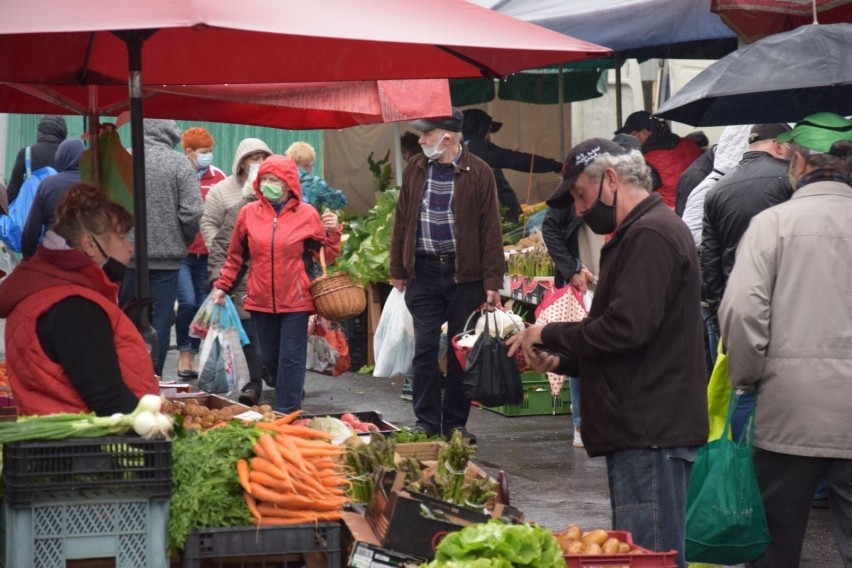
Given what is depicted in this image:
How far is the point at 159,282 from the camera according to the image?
10070 mm

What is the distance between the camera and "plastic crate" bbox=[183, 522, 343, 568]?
4047 millimetres

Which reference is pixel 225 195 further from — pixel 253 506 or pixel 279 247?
pixel 253 506

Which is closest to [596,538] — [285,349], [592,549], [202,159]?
[592,549]

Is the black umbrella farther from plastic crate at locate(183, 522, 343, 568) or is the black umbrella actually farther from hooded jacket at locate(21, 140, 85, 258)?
hooded jacket at locate(21, 140, 85, 258)

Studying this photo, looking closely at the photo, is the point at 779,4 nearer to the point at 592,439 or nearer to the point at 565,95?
the point at 592,439

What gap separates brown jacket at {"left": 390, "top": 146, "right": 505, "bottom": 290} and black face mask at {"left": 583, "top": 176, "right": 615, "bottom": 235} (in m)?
3.66

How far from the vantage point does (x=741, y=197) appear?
282 inches

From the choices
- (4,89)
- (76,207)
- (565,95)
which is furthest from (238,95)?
(565,95)

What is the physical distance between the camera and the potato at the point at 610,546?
14.0 ft

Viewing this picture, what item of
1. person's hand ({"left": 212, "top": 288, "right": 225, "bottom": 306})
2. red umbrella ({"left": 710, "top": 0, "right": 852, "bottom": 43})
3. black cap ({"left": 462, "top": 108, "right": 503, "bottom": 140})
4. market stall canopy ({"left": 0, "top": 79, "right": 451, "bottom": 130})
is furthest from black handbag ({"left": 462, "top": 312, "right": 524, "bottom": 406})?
black cap ({"left": 462, "top": 108, "right": 503, "bottom": 140})

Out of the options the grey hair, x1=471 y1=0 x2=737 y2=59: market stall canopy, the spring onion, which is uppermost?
x1=471 y1=0 x2=737 y2=59: market stall canopy

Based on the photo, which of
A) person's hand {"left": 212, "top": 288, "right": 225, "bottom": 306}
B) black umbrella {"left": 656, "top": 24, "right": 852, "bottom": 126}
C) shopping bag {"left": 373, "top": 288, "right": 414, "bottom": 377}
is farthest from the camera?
shopping bag {"left": 373, "top": 288, "right": 414, "bottom": 377}

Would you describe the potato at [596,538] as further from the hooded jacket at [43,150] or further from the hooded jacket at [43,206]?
the hooded jacket at [43,150]

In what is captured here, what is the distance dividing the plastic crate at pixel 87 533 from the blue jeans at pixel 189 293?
7749 mm
